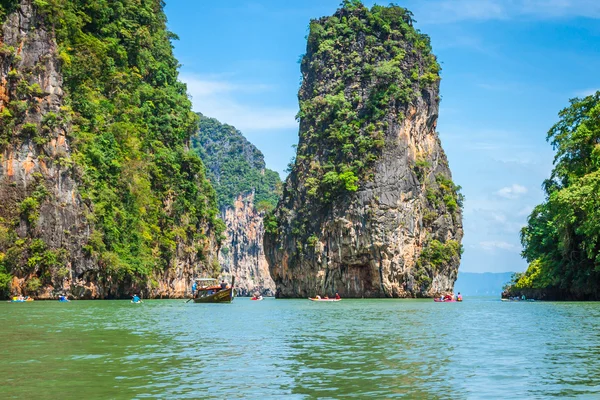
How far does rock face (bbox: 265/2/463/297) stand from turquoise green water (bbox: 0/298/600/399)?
146 feet

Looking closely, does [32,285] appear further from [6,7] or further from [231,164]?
[231,164]

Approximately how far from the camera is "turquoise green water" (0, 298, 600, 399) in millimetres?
10805

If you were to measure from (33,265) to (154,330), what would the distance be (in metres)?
24.8

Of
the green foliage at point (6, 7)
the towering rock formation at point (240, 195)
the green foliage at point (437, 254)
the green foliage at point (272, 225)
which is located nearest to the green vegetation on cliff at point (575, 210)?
the green foliage at point (437, 254)

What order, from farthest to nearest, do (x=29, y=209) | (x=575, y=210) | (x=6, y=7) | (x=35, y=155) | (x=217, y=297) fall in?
(x=217, y=297), (x=6, y=7), (x=35, y=155), (x=29, y=209), (x=575, y=210)

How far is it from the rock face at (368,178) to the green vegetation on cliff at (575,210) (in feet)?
51.6

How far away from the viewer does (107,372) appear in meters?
12.4

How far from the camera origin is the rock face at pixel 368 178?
6775 centimetres

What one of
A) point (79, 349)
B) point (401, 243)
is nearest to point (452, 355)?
point (79, 349)

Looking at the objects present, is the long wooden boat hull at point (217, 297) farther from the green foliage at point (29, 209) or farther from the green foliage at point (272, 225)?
the green foliage at point (272, 225)

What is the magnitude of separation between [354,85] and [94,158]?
106ft

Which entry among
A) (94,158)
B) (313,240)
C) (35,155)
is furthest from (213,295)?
(313,240)

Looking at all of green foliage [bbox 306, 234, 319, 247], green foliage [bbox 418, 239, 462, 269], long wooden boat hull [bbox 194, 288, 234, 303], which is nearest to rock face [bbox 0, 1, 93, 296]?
long wooden boat hull [bbox 194, 288, 234, 303]

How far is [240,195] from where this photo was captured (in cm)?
16638
